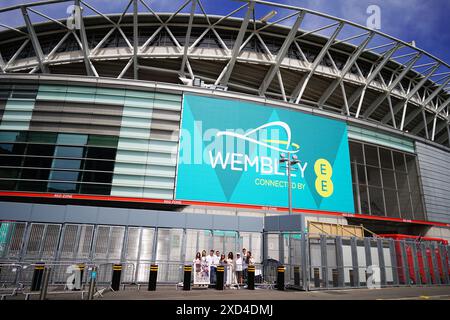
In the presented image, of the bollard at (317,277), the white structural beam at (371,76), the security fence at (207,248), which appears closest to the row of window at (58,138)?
the security fence at (207,248)

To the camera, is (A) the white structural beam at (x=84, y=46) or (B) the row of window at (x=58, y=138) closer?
(B) the row of window at (x=58, y=138)

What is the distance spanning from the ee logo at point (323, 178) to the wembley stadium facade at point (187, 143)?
14cm

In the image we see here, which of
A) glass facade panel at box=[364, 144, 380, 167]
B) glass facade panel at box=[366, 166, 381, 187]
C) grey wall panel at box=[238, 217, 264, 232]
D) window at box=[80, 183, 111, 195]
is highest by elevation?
glass facade panel at box=[364, 144, 380, 167]

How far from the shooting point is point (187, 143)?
2419 centimetres

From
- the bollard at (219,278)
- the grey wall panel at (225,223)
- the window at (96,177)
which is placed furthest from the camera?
the window at (96,177)

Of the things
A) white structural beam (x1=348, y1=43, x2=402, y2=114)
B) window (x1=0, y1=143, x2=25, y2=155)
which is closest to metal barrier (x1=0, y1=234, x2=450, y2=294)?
window (x1=0, y1=143, x2=25, y2=155)

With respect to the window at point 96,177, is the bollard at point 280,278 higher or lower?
lower

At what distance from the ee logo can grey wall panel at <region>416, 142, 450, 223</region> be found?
14.6 metres

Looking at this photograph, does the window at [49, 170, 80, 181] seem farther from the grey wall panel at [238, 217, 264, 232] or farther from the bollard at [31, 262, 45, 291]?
the grey wall panel at [238, 217, 264, 232]

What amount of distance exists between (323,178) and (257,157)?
23.5 ft

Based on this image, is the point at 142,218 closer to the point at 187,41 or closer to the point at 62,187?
the point at 62,187

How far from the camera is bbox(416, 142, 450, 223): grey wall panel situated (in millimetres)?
33562

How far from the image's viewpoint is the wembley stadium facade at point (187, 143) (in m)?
17.3

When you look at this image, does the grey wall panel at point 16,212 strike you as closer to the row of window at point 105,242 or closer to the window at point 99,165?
the row of window at point 105,242
